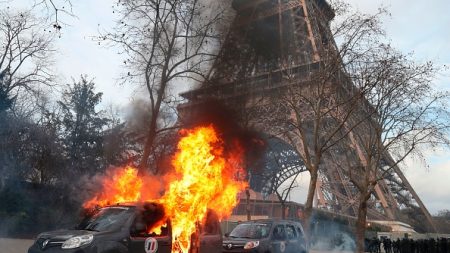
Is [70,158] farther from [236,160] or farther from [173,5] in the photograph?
[236,160]

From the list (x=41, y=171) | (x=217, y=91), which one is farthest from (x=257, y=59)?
(x=41, y=171)

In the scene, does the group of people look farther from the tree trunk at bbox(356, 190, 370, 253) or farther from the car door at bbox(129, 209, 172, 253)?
the car door at bbox(129, 209, 172, 253)

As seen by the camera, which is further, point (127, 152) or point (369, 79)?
point (127, 152)

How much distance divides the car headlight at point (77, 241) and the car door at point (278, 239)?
5776 mm

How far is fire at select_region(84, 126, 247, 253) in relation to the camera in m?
8.91

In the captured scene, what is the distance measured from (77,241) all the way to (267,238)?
19.3ft

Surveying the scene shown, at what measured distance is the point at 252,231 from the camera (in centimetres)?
1228

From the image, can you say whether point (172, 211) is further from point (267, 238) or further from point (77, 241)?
point (267, 238)

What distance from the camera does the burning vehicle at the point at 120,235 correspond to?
7262 mm

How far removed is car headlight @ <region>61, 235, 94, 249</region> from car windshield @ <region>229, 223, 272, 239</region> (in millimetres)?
5773

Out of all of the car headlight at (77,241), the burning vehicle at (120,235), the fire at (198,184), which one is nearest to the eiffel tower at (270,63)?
the fire at (198,184)

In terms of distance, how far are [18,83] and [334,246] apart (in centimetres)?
2759

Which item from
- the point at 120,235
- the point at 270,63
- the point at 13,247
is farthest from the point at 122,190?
the point at 270,63

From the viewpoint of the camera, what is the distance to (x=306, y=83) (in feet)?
68.4
